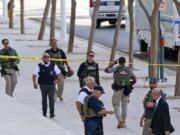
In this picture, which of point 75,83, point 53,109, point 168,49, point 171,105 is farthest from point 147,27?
point 53,109

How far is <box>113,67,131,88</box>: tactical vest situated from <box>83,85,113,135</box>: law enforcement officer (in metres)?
3.55

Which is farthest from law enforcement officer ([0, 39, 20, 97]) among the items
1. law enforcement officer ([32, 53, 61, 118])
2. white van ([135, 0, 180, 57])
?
white van ([135, 0, 180, 57])

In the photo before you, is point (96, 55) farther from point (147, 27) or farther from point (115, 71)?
point (115, 71)

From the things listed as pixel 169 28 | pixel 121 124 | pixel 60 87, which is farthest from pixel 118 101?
pixel 169 28

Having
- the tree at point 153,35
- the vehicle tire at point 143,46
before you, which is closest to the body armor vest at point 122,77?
the tree at point 153,35

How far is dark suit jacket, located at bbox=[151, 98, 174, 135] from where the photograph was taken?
13602mm

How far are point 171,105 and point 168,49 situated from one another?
11.4 m

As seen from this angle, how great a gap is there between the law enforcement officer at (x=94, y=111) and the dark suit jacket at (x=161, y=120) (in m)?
0.79

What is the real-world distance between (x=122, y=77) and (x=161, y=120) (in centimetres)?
392

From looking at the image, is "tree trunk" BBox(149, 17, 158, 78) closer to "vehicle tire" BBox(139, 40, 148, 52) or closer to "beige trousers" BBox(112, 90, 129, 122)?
"beige trousers" BBox(112, 90, 129, 122)

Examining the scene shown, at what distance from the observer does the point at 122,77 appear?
17.5 metres

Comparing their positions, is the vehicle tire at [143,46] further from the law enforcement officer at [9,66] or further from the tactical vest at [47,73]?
the tactical vest at [47,73]

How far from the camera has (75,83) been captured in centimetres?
2452

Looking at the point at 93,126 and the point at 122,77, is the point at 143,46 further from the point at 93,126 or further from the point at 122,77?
the point at 93,126
